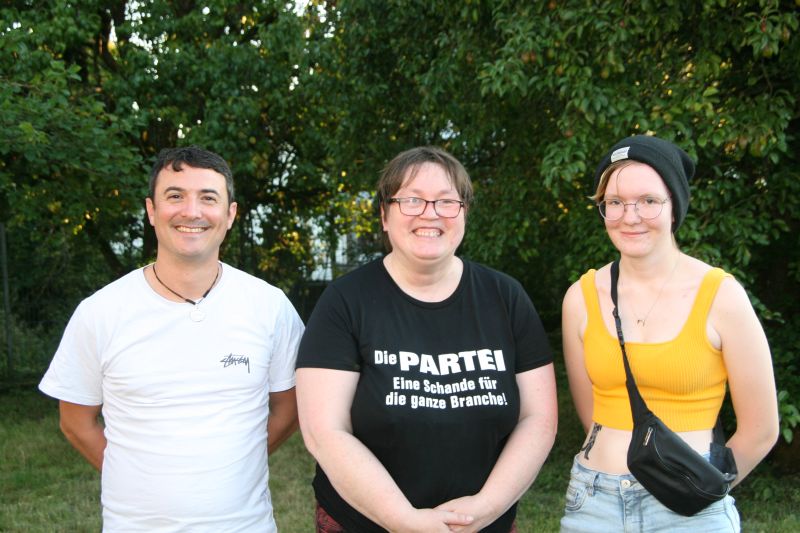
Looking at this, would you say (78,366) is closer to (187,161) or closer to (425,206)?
(187,161)

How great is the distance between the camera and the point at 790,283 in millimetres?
6027

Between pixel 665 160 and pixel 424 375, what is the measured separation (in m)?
1.00

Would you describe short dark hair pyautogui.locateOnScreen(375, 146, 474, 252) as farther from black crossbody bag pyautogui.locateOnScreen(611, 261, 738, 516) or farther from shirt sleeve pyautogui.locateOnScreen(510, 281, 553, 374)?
black crossbody bag pyautogui.locateOnScreen(611, 261, 738, 516)

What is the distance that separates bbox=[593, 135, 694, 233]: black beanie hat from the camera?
2408mm

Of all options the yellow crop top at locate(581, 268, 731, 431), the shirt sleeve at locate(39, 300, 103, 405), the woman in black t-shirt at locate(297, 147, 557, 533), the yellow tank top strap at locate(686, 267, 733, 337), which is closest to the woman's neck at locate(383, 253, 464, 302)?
the woman in black t-shirt at locate(297, 147, 557, 533)

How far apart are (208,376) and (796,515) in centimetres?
478

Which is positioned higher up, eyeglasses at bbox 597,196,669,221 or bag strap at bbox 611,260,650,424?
eyeglasses at bbox 597,196,669,221

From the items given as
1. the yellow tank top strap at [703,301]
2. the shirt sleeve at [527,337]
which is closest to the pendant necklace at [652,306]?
the yellow tank top strap at [703,301]

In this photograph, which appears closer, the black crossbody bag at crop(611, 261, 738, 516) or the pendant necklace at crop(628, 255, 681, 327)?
the black crossbody bag at crop(611, 261, 738, 516)

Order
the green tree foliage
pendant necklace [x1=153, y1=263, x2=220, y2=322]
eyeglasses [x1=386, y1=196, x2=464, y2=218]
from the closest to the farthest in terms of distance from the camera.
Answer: eyeglasses [x1=386, y1=196, x2=464, y2=218] < pendant necklace [x1=153, y1=263, x2=220, y2=322] < the green tree foliage

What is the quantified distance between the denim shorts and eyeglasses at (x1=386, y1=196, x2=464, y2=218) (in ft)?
3.10

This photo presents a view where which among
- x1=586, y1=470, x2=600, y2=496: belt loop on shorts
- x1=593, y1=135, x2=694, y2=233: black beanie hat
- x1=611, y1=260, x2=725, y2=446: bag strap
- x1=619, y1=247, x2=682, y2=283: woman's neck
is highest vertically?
x1=593, y1=135, x2=694, y2=233: black beanie hat

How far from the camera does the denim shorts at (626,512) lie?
2365 mm

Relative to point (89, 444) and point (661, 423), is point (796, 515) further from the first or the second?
point (89, 444)
